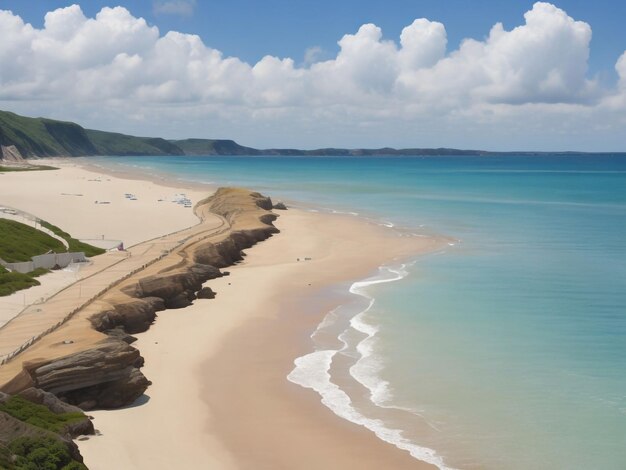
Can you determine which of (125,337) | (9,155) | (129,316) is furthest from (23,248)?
(9,155)

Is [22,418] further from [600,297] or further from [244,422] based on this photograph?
[600,297]

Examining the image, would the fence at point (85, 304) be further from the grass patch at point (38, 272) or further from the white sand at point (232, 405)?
the grass patch at point (38, 272)

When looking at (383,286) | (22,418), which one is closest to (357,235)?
(383,286)

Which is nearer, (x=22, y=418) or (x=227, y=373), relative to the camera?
(x=22, y=418)

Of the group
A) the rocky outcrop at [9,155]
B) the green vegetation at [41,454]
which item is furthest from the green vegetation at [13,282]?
the rocky outcrop at [9,155]

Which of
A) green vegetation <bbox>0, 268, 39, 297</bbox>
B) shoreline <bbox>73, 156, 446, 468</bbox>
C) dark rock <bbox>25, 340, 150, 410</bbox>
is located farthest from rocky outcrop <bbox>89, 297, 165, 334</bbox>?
green vegetation <bbox>0, 268, 39, 297</bbox>

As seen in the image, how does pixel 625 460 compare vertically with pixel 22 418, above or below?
below

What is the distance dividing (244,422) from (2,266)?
64.5 feet

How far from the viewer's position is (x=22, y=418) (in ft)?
56.2

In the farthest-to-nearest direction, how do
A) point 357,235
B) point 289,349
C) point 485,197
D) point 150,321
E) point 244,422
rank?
point 485,197
point 357,235
point 150,321
point 289,349
point 244,422

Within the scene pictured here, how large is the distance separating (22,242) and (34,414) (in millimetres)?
25792

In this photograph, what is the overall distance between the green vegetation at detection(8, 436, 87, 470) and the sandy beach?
1.92 metres

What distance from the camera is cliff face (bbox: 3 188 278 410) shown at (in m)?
20.3

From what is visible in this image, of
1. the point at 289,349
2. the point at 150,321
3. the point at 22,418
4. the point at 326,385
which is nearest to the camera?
the point at 22,418
